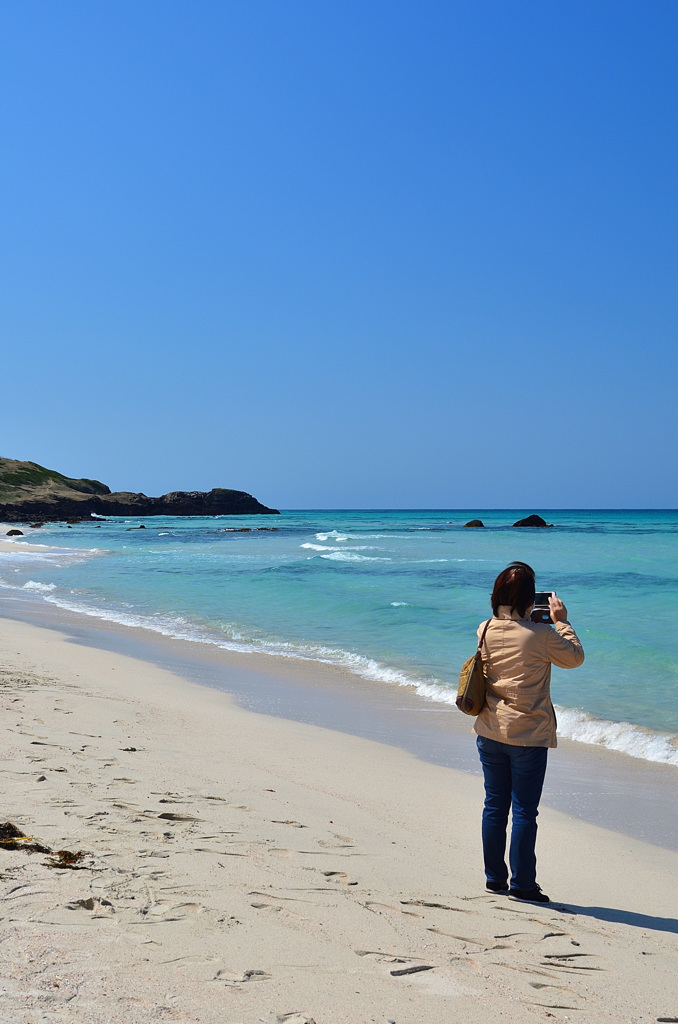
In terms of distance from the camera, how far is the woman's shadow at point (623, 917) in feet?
12.0

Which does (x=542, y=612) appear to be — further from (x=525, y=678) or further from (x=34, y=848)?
(x=34, y=848)

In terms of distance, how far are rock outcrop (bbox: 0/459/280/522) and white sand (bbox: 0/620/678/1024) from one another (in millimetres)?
90199

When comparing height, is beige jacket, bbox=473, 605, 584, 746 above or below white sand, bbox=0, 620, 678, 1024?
above

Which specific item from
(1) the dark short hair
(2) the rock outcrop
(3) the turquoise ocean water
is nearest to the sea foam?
(3) the turquoise ocean water

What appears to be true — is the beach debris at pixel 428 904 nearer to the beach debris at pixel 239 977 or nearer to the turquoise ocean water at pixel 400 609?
the beach debris at pixel 239 977

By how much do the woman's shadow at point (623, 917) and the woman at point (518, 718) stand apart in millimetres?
145

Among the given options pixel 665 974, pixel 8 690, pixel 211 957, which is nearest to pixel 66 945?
pixel 211 957

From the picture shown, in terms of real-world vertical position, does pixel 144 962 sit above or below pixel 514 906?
above

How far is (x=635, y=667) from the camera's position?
1109cm

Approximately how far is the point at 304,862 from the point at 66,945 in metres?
1.44

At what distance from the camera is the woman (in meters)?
3.91

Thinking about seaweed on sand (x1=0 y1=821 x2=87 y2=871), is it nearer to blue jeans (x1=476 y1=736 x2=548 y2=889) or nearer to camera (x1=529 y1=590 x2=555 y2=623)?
blue jeans (x1=476 y1=736 x2=548 y2=889)

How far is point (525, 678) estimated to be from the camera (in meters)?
3.96

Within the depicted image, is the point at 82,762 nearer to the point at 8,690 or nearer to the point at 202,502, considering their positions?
the point at 8,690
